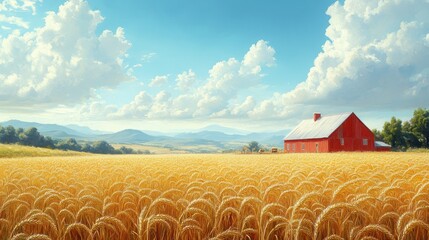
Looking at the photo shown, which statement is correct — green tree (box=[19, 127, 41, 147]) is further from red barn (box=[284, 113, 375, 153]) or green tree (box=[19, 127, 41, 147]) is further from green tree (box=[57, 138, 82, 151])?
red barn (box=[284, 113, 375, 153])

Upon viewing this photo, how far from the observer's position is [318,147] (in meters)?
69.2

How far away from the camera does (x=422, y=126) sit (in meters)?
97.0

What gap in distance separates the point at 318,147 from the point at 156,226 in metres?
66.3

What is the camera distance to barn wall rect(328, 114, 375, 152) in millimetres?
67188

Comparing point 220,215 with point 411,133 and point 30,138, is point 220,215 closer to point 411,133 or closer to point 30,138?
point 411,133

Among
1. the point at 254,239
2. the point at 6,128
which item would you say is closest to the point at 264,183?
the point at 254,239

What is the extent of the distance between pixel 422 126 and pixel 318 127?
1622 inches

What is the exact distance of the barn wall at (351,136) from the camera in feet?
220

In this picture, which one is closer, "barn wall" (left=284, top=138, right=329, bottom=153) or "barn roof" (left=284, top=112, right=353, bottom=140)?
"barn wall" (left=284, top=138, right=329, bottom=153)

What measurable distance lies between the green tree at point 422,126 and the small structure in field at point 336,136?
113ft

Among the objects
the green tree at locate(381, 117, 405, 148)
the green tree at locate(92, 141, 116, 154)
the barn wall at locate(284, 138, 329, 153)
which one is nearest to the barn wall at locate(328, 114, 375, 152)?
the barn wall at locate(284, 138, 329, 153)

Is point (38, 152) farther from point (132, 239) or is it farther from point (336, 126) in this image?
point (132, 239)

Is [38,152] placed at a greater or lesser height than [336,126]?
lesser

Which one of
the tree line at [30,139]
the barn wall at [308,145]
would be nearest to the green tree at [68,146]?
the tree line at [30,139]
